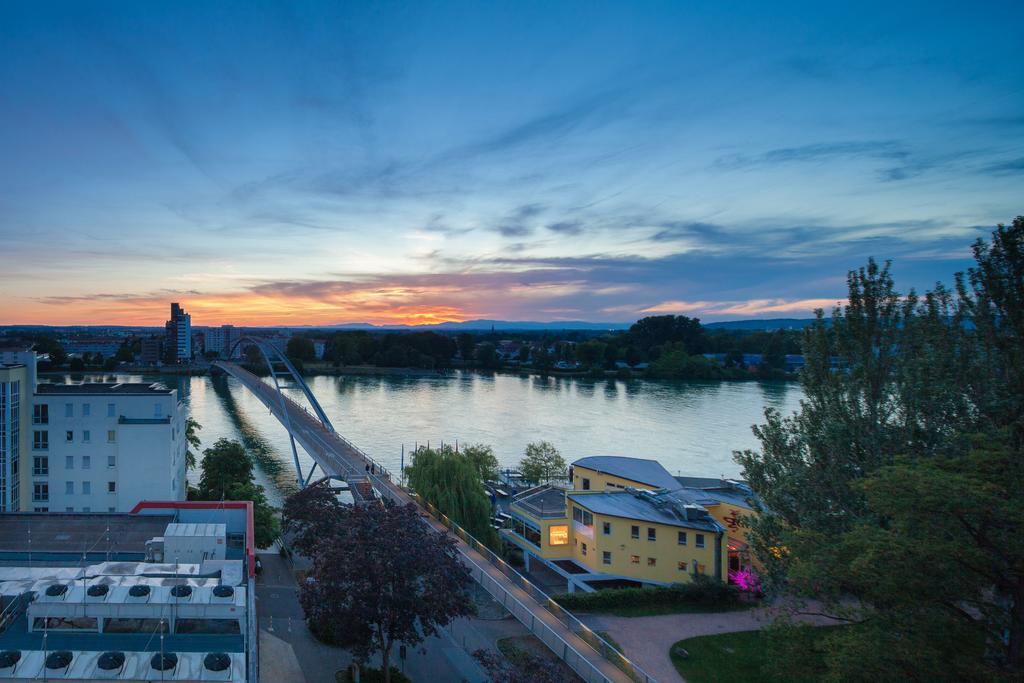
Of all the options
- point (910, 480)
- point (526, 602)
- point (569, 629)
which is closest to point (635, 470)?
point (526, 602)

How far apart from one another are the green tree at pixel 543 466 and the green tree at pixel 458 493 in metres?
9.01

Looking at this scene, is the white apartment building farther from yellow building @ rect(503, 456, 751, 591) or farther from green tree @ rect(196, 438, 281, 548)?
yellow building @ rect(503, 456, 751, 591)

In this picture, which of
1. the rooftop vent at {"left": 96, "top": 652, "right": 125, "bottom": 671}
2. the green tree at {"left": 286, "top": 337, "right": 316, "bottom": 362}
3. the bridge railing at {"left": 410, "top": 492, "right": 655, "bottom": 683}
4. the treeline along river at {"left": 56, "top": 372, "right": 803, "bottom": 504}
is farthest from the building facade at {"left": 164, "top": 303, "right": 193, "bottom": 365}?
the rooftop vent at {"left": 96, "top": 652, "right": 125, "bottom": 671}

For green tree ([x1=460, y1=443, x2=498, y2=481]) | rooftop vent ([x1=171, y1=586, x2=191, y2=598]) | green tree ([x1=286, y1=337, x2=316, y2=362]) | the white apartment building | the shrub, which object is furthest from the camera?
green tree ([x1=286, y1=337, x2=316, y2=362])

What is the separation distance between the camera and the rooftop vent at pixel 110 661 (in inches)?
302

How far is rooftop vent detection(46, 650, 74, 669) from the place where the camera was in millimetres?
7648

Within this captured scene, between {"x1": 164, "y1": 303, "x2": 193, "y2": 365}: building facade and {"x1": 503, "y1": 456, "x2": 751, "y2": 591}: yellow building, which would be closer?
{"x1": 503, "y1": 456, "x2": 751, "y2": 591}: yellow building

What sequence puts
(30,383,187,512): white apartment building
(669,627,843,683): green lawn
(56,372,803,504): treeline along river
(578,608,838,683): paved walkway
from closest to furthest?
(669,627,843,683): green lawn → (578,608,838,683): paved walkway → (30,383,187,512): white apartment building → (56,372,803,504): treeline along river

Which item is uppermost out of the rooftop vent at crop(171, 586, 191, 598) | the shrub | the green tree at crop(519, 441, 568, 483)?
the rooftop vent at crop(171, 586, 191, 598)

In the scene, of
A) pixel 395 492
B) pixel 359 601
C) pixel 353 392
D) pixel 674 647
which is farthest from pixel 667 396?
pixel 359 601

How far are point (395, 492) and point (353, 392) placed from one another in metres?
51.2

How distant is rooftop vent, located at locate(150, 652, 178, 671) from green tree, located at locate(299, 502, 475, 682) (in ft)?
12.7

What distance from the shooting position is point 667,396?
68.9 metres

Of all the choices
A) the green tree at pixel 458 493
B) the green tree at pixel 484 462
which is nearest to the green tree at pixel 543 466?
the green tree at pixel 484 462
